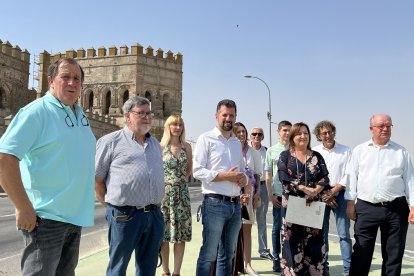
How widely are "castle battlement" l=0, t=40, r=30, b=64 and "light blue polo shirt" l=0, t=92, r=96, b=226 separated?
46.1m

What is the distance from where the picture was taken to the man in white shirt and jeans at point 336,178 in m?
6.25

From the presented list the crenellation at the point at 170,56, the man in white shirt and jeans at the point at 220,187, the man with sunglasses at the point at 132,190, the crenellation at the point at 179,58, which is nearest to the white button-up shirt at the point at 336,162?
the man in white shirt and jeans at the point at 220,187

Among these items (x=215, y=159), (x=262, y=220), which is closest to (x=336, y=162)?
(x=262, y=220)

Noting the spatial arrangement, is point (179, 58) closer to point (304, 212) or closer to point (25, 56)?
point (25, 56)

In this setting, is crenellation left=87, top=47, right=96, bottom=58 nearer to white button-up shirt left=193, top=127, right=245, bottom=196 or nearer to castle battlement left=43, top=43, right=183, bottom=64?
castle battlement left=43, top=43, right=183, bottom=64

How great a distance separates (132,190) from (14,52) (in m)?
47.6

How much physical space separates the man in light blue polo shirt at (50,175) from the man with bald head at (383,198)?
11.6ft

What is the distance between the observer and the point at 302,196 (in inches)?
213

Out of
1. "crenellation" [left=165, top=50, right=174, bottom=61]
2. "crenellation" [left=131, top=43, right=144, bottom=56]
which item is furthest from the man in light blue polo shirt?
"crenellation" [left=165, top=50, right=174, bottom=61]

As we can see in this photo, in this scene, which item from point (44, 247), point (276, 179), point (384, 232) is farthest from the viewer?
point (276, 179)

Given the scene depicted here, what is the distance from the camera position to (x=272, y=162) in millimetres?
7215

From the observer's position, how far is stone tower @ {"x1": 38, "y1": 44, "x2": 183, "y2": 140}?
178 feet

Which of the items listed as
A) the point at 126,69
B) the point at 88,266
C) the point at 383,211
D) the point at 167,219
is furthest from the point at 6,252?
the point at 126,69

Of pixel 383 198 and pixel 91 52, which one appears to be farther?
pixel 91 52
